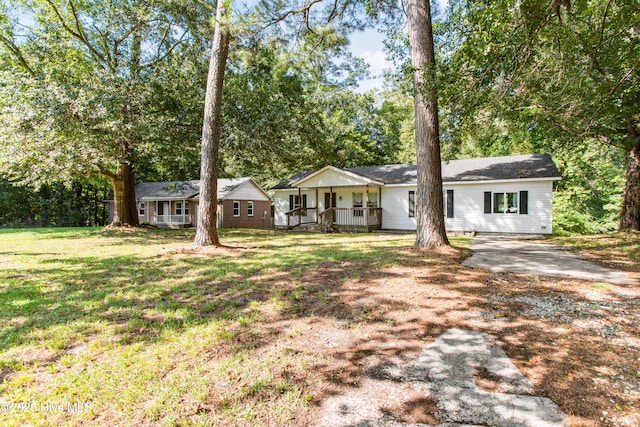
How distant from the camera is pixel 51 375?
2.96 metres

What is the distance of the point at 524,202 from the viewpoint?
1452 centimetres

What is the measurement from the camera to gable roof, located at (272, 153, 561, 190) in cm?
1445

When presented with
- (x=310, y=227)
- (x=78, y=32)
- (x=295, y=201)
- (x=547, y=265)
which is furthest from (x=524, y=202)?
(x=78, y=32)

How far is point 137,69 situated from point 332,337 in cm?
1455

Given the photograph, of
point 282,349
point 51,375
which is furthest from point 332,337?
point 51,375

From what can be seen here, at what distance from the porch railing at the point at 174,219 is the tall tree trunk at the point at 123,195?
8790 millimetres

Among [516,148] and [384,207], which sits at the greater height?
[516,148]

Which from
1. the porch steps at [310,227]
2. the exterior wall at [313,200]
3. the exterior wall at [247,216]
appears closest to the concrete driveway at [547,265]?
the exterior wall at [313,200]

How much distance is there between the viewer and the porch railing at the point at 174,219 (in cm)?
2719

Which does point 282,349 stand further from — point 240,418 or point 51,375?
point 51,375

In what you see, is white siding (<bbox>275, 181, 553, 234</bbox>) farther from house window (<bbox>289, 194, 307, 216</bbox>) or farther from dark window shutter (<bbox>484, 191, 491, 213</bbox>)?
house window (<bbox>289, 194, 307, 216</bbox>)

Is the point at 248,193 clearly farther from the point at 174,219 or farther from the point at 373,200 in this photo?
the point at 373,200

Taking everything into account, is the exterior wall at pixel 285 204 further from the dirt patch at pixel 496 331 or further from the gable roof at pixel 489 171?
the dirt patch at pixel 496 331

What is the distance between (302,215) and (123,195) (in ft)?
31.4
